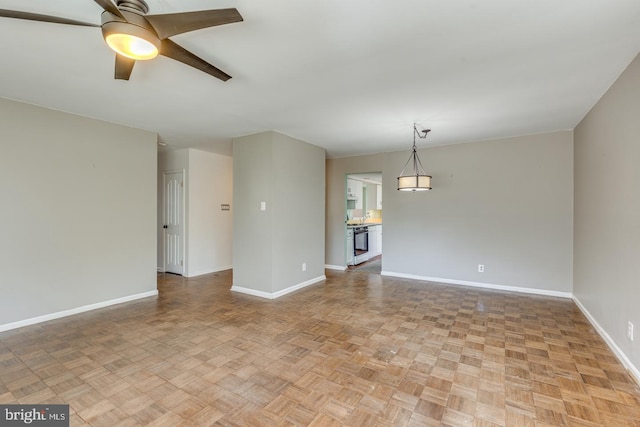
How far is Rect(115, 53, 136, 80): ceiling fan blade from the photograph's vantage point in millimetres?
1840

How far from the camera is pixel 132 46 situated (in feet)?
5.21

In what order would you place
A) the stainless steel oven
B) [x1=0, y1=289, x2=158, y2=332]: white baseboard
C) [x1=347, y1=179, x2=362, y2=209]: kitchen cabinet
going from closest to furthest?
[x1=0, y1=289, x2=158, y2=332]: white baseboard < the stainless steel oven < [x1=347, y1=179, x2=362, y2=209]: kitchen cabinet

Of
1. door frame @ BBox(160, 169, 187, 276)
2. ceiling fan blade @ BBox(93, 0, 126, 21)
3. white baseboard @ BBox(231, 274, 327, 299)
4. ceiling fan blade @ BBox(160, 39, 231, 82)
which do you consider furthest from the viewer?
door frame @ BBox(160, 169, 187, 276)

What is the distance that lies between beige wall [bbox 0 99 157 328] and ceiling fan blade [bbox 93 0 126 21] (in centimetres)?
274

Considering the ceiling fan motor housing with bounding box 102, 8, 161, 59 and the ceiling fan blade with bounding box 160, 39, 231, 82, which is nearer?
the ceiling fan motor housing with bounding box 102, 8, 161, 59

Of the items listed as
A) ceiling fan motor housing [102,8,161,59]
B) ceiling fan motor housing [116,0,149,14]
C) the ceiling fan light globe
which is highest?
ceiling fan motor housing [116,0,149,14]

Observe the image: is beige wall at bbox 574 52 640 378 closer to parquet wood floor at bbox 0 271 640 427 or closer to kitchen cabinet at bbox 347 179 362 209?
parquet wood floor at bbox 0 271 640 427

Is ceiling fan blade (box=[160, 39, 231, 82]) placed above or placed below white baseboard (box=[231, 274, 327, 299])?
above

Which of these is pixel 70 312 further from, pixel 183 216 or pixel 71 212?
pixel 183 216

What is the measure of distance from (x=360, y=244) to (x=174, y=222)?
13.8 feet

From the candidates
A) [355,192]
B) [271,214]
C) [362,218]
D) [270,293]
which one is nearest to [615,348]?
[270,293]

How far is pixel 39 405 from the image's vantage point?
189 cm

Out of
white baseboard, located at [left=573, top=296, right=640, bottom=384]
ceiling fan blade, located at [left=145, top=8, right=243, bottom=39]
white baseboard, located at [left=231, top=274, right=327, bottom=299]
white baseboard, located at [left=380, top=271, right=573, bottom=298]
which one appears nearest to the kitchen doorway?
white baseboard, located at [left=380, top=271, right=573, bottom=298]

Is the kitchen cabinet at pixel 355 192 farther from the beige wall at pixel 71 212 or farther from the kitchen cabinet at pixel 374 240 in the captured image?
the beige wall at pixel 71 212
